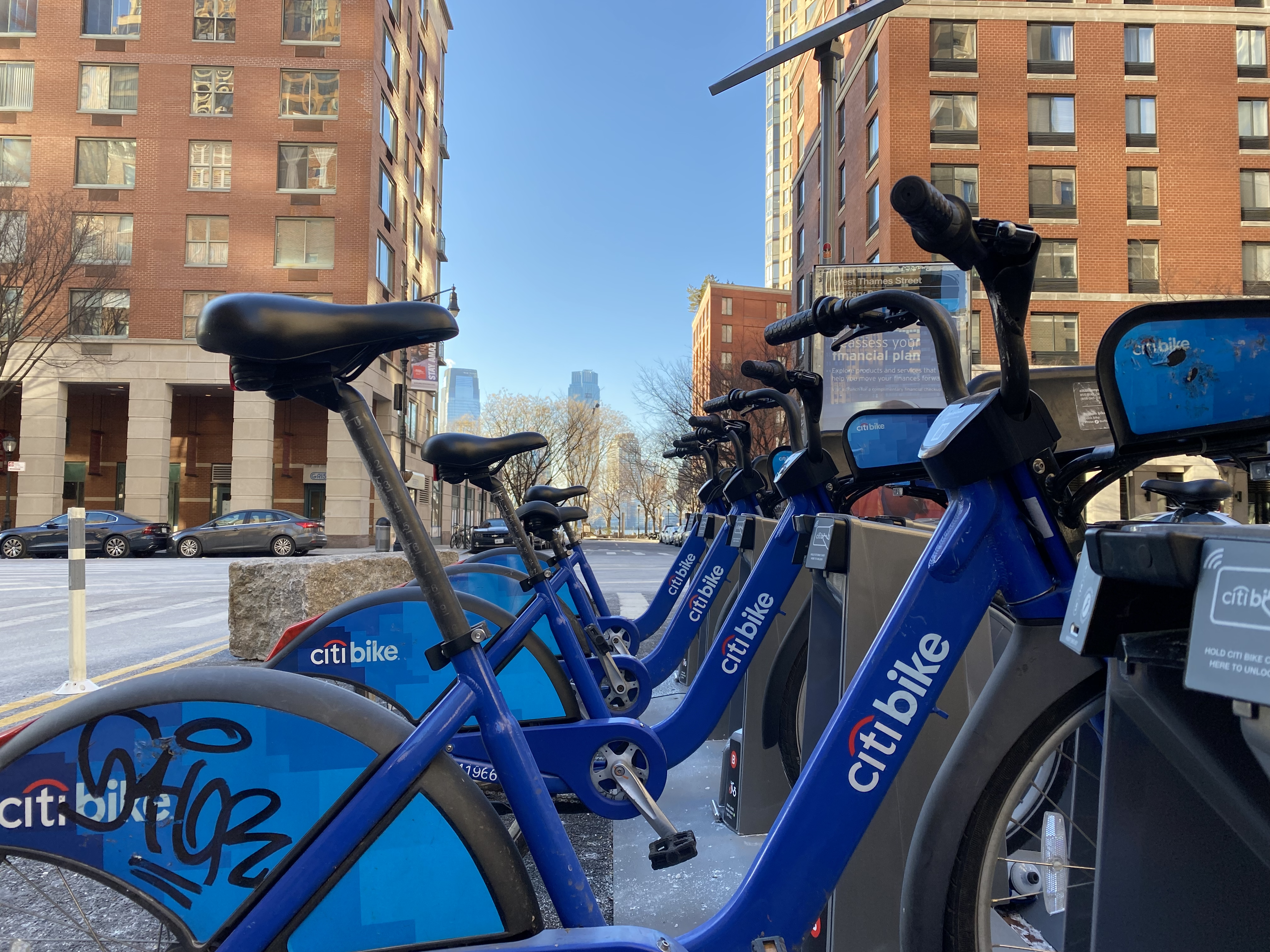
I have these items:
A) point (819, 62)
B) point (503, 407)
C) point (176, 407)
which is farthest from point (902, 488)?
point (503, 407)

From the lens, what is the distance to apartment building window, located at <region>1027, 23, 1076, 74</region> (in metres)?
30.1

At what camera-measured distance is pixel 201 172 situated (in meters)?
30.2

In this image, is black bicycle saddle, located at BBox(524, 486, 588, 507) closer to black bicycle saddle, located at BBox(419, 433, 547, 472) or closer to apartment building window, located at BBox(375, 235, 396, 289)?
black bicycle saddle, located at BBox(419, 433, 547, 472)

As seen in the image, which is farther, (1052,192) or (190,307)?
(1052,192)

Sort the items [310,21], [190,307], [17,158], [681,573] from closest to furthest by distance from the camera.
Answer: [681,573]
[190,307]
[17,158]
[310,21]

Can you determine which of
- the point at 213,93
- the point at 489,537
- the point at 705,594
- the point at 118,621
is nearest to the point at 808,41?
the point at 705,594

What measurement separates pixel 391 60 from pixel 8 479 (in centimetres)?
2088

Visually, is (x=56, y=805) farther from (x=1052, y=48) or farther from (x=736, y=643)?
(x=1052, y=48)

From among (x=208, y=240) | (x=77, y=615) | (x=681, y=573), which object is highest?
(x=208, y=240)

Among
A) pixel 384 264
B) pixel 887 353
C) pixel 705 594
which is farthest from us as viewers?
pixel 384 264

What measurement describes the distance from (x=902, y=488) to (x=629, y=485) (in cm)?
7727

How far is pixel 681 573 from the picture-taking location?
5.08m

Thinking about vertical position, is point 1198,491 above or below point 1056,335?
below

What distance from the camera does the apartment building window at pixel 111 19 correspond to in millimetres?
30281
